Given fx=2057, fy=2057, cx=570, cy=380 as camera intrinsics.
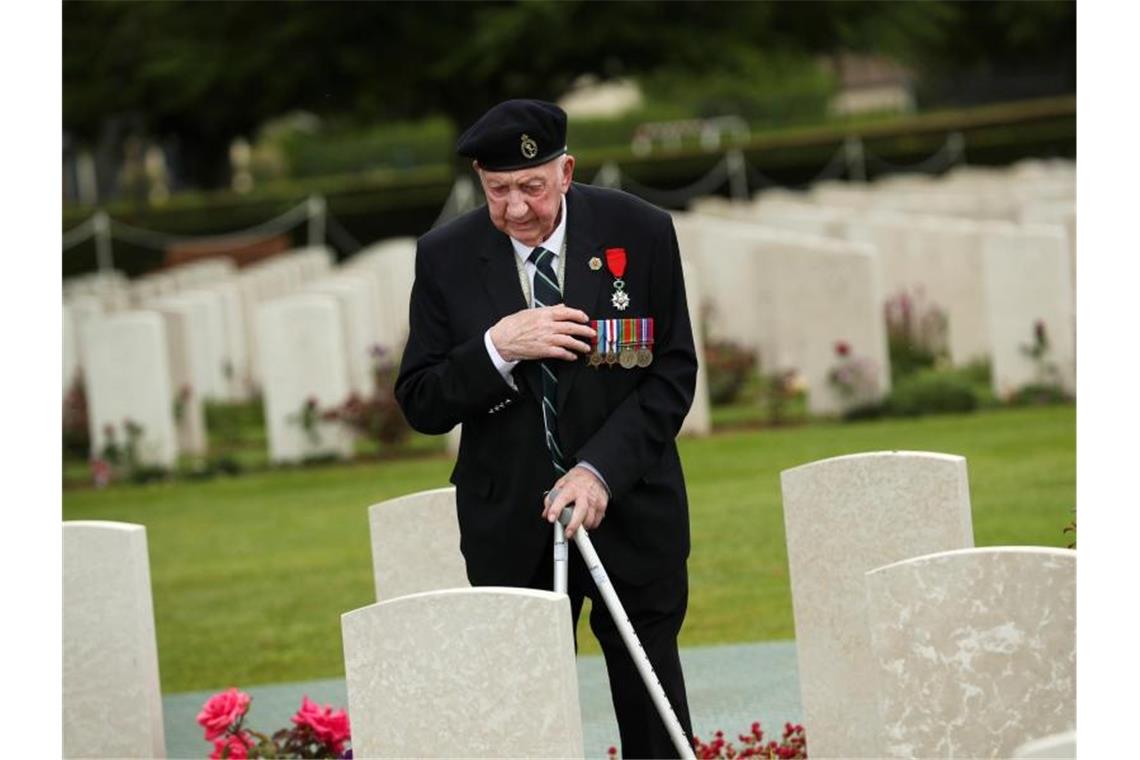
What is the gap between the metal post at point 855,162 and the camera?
31953mm

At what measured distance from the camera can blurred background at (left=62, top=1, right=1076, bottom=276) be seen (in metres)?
25.8

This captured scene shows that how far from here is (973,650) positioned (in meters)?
4.39

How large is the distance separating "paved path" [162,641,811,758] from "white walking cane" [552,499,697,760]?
5.92 ft

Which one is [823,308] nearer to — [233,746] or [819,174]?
[233,746]

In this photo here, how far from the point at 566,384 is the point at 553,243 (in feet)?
1.07

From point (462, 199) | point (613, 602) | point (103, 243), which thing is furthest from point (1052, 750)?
point (103, 243)

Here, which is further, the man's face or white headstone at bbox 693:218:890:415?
white headstone at bbox 693:218:890:415

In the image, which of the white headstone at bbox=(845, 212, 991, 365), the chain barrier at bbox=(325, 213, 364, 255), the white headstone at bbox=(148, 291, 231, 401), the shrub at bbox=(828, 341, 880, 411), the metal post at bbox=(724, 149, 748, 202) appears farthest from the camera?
the chain barrier at bbox=(325, 213, 364, 255)

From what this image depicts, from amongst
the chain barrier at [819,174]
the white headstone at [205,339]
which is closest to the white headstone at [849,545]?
the white headstone at [205,339]

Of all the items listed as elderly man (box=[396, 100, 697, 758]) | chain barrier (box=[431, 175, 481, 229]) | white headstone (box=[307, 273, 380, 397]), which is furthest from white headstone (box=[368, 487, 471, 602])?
chain barrier (box=[431, 175, 481, 229])

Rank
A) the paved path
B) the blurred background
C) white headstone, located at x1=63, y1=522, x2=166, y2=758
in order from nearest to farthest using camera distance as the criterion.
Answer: white headstone, located at x1=63, y1=522, x2=166, y2=758 < the paved path < the blurred background

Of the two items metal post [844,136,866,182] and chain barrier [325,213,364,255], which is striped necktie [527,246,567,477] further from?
metal post [844,136,866,182]
